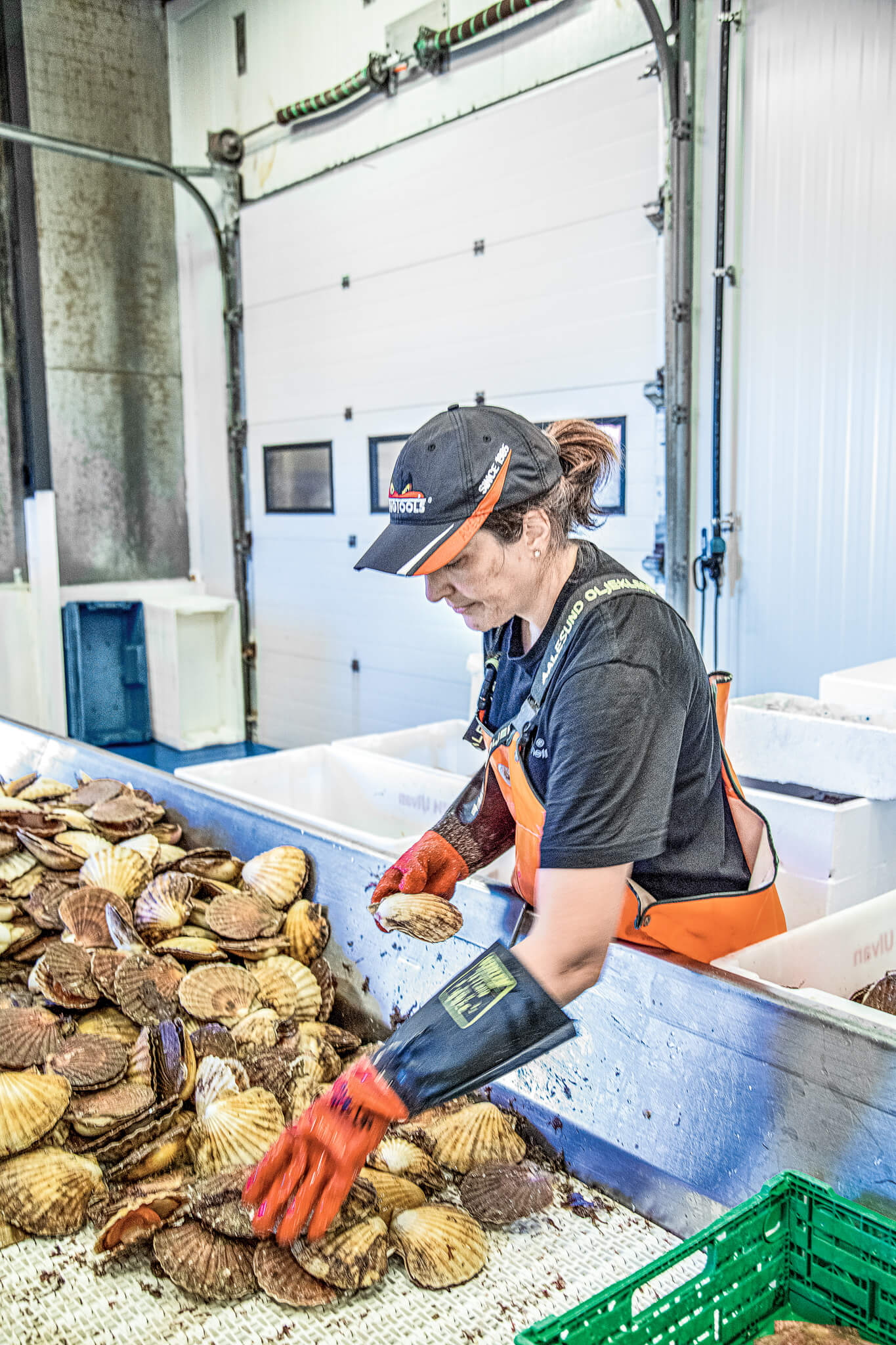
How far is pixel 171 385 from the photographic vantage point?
7.32m

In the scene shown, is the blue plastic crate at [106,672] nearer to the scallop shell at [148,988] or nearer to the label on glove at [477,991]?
the scallop shell at [148,988]

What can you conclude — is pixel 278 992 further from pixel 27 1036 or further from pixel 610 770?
pixel 610 770

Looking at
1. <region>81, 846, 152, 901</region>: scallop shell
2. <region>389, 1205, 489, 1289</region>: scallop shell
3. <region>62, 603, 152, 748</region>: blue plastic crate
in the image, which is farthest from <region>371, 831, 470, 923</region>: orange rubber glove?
<region>62, 603, 152, 748</region>: blue plastic crate

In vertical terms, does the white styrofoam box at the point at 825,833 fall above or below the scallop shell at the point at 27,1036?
above

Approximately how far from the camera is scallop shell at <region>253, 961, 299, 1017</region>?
74.2 inches

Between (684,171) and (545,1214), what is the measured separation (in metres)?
3.88

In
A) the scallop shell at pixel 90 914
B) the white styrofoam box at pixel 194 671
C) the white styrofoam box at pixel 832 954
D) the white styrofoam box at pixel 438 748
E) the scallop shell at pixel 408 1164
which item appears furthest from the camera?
the white styrofoam box at pixel 194 671

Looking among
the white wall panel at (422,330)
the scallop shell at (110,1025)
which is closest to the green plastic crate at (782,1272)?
the scallop shell at (110,1025)

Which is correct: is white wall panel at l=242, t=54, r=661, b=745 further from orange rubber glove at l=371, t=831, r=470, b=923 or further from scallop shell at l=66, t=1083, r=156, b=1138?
scallop shell at l=66, t=1083, r=156, b=1138

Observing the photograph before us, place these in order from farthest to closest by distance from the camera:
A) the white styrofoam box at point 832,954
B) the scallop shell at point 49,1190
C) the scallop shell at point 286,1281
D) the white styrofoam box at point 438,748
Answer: the white styrofoam box at point 438,748, the white styrofoam box at point 832,954, the scallop shell at point 49,1190, the scallop shell at point 286,1281

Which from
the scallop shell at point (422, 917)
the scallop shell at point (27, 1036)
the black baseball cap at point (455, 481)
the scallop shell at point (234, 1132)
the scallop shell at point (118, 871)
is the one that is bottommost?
the scallop shell at point (234, 1132)

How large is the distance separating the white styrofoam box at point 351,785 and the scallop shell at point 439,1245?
56.5 inches

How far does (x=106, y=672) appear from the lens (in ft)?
22.8

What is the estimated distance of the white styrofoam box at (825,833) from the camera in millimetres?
2346
